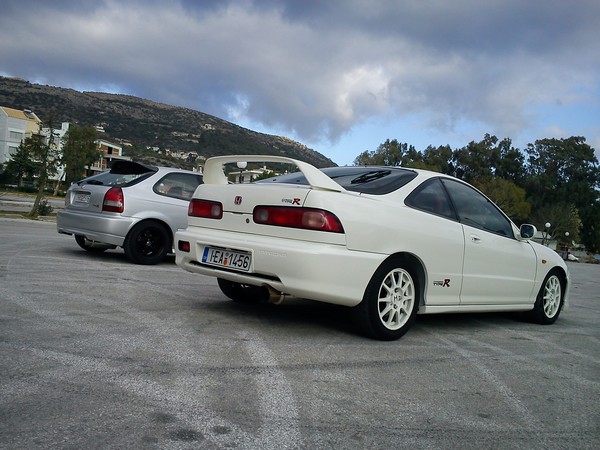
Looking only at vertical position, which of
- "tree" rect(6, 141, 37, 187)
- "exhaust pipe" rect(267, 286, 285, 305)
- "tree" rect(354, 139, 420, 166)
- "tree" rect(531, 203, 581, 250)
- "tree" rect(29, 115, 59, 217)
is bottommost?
"exhaust pipe" rect(267, 286, 285, 305)

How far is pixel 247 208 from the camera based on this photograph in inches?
183

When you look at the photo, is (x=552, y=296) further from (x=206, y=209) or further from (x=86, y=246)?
(x=86, y=246)

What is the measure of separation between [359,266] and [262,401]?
5.15 feet

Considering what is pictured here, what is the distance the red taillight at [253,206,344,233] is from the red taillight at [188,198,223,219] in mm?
526

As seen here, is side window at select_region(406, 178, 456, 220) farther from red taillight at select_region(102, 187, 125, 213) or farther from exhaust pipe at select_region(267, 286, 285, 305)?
red taillight at select_region(102, 187, 125, 213)

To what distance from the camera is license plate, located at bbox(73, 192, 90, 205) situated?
811 centimetres

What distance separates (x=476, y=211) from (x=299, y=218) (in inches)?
88.2

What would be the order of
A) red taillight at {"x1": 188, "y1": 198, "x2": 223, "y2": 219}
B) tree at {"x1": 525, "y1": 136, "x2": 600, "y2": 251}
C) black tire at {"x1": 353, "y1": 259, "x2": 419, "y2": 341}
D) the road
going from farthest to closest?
tree at {"x1": 525, "y1": 136, "x2": 600, "y2": 251} < the road < red taillight at {"x1": 188, "y1": 198, "x2": 223, "y2": 219} < black tire at {"x1": 353, "y1": 259, "x2": 419, "y2": 341}

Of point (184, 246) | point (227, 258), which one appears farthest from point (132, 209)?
point (227, 258)

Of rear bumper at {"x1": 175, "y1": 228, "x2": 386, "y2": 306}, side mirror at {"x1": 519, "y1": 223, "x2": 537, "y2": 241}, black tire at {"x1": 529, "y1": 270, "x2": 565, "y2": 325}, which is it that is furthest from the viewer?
black tire at {"x1": 529, "y1": 270, "x2": 565, "y2": 325}

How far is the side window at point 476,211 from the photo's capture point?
5414 mm

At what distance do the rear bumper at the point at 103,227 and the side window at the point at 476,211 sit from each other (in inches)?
181

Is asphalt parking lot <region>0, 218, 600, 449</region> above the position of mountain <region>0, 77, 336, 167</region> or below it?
below

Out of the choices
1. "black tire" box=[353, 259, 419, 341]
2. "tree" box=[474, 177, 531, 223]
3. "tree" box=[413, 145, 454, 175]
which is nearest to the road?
"black tire" box=[353, 259, 419, 341]
